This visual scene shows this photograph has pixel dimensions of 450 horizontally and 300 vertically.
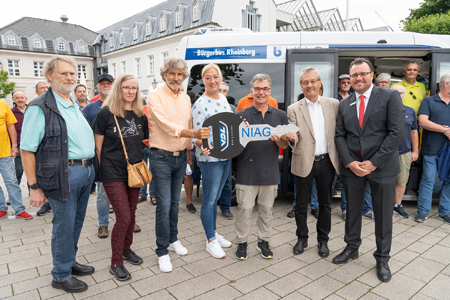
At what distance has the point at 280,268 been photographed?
10.2 feet

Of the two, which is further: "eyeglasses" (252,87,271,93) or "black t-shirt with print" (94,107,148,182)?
"eyeglasses" (252,87,271,93)

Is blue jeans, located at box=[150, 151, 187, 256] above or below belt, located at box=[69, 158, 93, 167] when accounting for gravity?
below

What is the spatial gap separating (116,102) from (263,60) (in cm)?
287

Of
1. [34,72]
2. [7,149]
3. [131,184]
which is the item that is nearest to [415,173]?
[131,184]

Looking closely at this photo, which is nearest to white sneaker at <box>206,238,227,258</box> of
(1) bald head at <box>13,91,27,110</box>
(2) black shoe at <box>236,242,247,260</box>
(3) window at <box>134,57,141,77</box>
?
(2) black shoe at <box>236,242,247,260</box>

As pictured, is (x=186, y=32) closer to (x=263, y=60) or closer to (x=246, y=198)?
(x=263, y=60)

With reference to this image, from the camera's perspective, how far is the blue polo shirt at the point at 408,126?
4449 millimetres

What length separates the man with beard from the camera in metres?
2.54

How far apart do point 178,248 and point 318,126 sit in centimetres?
213

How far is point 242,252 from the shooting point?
11.0ft

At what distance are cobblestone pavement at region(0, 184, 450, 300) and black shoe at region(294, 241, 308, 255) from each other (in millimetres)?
54

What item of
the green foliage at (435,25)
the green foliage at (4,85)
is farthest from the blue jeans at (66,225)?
the green foliage at (4,85)

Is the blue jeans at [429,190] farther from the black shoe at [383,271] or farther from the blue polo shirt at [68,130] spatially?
the blue polo shirt at [68,130]

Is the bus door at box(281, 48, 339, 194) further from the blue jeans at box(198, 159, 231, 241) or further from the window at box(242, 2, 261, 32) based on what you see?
the window at box(242, 2, 261, 32)
